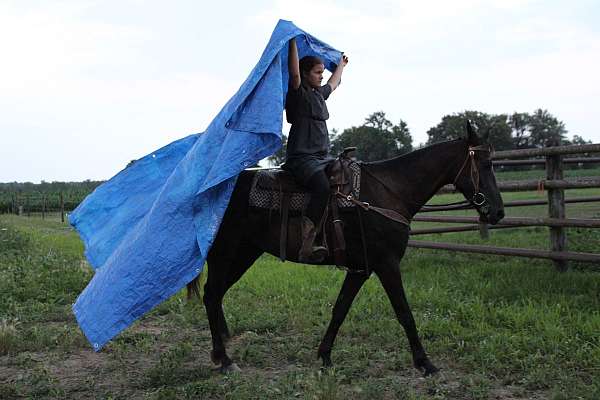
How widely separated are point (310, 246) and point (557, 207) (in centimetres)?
459

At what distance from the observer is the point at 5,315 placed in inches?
261

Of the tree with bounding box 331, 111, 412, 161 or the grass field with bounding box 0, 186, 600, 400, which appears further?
the tree with bounding box 331, 111, 412, 161

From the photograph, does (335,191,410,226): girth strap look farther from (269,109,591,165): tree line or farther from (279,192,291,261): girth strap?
(269,109,591,165): tree line

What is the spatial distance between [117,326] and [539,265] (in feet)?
20.8

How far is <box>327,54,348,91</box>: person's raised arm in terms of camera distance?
5159 mm

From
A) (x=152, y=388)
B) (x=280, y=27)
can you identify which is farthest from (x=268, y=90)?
(x=152, y=388)

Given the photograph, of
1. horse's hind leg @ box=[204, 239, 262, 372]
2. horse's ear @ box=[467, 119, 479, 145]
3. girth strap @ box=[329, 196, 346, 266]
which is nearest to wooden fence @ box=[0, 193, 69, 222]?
horse's hind leg @ box=[204, 239, 262, 372]

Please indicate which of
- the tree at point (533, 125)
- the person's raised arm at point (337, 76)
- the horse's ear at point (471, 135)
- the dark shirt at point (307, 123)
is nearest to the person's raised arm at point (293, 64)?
the dark shirt at point (307, 123)

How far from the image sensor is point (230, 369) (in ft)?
15.5

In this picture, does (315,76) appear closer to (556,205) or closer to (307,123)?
(307,123)

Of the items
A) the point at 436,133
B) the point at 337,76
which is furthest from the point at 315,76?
the point at 436,133

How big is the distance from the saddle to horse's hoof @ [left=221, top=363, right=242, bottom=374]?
3.48 feet

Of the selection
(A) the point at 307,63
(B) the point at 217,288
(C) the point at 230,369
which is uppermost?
(A) the point at 307,63

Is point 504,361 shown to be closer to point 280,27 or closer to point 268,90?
point 268,90
